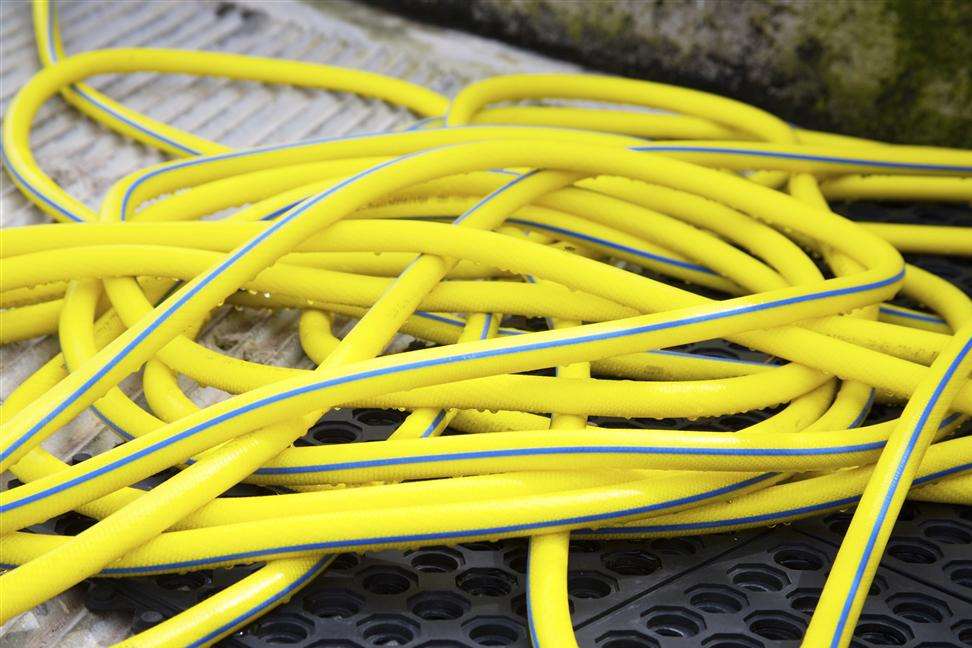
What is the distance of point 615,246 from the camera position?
1.32 meters

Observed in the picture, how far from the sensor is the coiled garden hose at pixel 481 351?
0.93 m

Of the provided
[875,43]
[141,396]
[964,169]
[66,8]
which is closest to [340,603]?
[141,396]

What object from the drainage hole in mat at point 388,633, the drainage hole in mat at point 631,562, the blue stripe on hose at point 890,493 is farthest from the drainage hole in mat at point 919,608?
the drainage hole in mat at point 388,633

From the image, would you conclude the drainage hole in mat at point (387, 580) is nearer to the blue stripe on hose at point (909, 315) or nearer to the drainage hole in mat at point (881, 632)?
the drainage hole in mat at point (881, 632)

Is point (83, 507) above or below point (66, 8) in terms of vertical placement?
below

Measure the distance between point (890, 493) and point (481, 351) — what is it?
371 mm

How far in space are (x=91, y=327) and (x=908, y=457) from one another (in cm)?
82

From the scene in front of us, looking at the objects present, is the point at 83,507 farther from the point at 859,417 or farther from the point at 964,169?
the point at 964,169

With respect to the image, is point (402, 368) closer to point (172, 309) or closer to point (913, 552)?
point (172, 309)

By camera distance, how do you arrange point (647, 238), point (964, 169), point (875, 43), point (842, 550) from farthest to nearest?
point (875, 43)
point (964, 169)
point (647, 238)
point (842, 550)

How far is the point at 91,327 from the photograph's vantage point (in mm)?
1152

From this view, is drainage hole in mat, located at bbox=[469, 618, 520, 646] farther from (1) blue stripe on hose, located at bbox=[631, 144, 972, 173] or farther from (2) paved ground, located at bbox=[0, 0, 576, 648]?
(1) blue stripe on hose, located at bbox=[631, 144, 972, 173]

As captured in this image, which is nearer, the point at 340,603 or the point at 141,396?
the point at 340,603

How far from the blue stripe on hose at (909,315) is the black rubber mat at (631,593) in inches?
10.8
